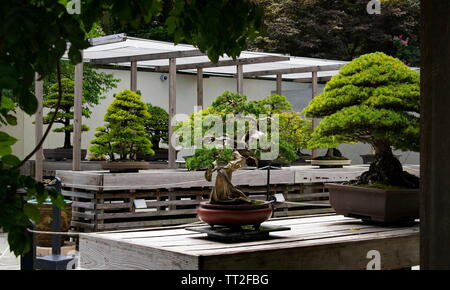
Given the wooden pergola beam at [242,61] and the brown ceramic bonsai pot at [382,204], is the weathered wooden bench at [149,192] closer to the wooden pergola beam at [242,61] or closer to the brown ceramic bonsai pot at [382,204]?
the wooden pergola beam at [242,61]

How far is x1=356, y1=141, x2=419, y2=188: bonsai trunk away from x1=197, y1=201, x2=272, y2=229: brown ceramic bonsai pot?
88 cm

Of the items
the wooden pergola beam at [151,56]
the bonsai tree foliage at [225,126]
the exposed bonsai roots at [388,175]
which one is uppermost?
the wooden pergola beam at [151,56]

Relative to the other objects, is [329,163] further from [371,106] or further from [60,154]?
[371,106]

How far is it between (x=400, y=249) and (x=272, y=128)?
5478mm

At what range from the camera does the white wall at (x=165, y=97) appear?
499 inches

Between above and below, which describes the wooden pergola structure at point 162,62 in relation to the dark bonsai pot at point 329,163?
above

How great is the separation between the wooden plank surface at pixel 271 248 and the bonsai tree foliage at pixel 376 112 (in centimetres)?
47

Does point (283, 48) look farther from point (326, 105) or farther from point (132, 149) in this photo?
point (326, 105)

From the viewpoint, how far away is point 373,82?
3541 mm

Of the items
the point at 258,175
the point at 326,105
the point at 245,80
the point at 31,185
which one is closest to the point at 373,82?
the point at 326,105

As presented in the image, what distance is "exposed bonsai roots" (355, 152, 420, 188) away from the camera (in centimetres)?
338

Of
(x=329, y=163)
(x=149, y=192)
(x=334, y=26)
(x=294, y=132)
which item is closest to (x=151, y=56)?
(x=294, y=132)

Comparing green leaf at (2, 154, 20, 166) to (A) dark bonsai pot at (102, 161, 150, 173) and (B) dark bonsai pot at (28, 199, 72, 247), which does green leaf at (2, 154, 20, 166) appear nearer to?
(B) dark bonsai pot at (28, 199, 72, 247)

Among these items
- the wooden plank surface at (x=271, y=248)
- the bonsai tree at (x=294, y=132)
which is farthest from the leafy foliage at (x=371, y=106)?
the bonsai tree at (x=294, y=132)
